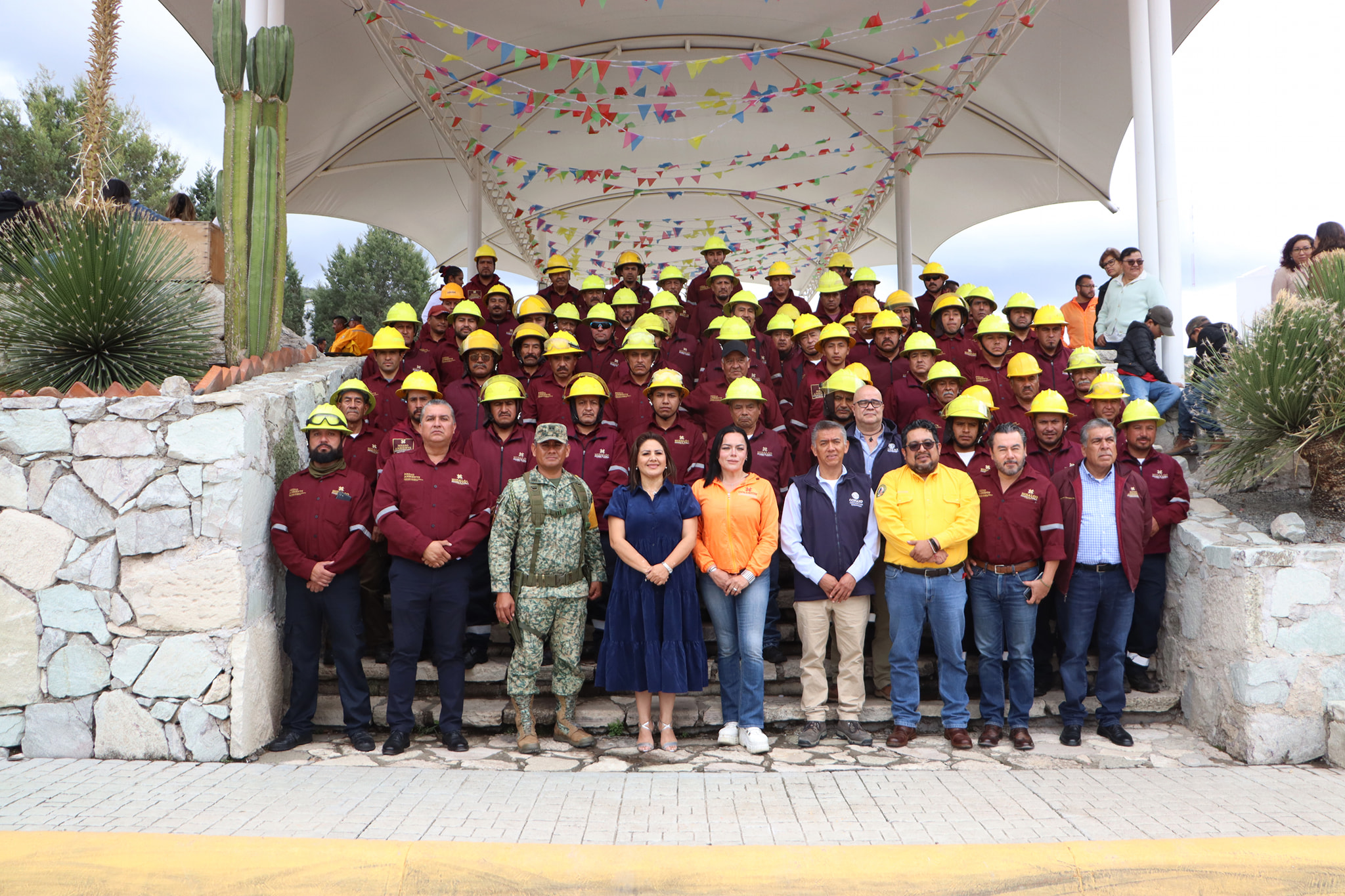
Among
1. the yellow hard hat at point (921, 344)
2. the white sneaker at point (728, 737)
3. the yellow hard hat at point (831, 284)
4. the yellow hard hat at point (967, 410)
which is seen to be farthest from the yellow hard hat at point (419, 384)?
the yellow hard hat at point (831, 284)

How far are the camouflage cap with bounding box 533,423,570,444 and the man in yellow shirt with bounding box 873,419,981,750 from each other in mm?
1868

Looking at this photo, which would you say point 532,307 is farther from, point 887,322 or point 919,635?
point 919,635

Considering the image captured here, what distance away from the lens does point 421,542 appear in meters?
5.14

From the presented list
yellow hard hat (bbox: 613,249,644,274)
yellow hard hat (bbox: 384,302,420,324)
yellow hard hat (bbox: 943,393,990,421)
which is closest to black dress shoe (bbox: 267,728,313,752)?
yellow hard hat (bbox: 384,302,420,324)

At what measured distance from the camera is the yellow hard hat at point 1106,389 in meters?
6.25

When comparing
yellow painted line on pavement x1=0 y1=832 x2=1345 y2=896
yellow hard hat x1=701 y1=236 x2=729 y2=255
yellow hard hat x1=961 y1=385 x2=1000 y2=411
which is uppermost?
yellow hard hat x1=701 y1=236 x2=729 y2=255

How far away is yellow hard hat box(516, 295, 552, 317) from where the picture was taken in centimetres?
803

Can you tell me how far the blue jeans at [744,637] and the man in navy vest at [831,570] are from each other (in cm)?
27

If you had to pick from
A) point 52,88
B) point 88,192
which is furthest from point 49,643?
point 52,88

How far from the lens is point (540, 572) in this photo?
17.0 feet

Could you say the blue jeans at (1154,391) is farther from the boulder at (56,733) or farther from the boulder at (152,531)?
the boulder at (56,733)

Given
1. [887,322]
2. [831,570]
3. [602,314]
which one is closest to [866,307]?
[887,322]

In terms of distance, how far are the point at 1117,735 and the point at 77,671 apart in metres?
5.82

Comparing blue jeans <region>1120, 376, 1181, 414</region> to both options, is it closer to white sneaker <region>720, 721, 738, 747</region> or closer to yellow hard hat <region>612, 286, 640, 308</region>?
yellow hard hat <region>612, 286, 640, 308</region>
